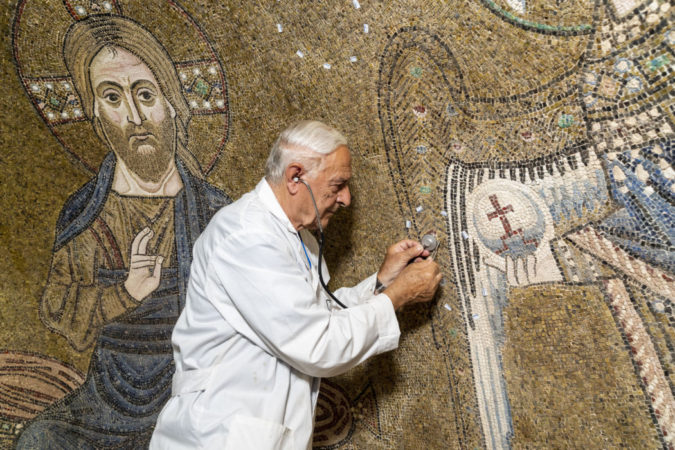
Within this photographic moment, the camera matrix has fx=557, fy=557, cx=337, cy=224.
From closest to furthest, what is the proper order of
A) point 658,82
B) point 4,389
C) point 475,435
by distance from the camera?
point 658,82 → point 475,435 → point 4,389

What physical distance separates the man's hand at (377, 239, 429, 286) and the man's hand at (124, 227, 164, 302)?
143cm

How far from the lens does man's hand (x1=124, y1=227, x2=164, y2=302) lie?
300 cm

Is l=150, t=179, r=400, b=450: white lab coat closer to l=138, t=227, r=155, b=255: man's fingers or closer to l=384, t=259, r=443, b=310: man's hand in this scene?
l=384, t=259, r=443, b=310: man's hand

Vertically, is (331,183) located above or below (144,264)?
below

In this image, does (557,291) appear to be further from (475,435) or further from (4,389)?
(4,389)

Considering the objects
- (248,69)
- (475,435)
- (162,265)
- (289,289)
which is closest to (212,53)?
(248,69)

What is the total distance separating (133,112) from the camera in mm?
2828

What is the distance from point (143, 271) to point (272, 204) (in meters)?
1.43

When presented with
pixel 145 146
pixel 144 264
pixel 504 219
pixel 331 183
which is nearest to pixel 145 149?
pixel 145 146

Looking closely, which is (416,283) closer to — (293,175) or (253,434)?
(293,175)

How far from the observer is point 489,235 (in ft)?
6.41

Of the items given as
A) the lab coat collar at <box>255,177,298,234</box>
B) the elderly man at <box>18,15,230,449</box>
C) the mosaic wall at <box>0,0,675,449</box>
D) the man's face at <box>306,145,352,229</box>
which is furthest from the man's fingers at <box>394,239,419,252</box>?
the elderly man at <box>18,15,230,449</box>

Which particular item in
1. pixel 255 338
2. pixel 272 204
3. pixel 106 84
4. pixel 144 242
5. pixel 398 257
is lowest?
pixel 255 338

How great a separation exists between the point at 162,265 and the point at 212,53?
3.80ft
